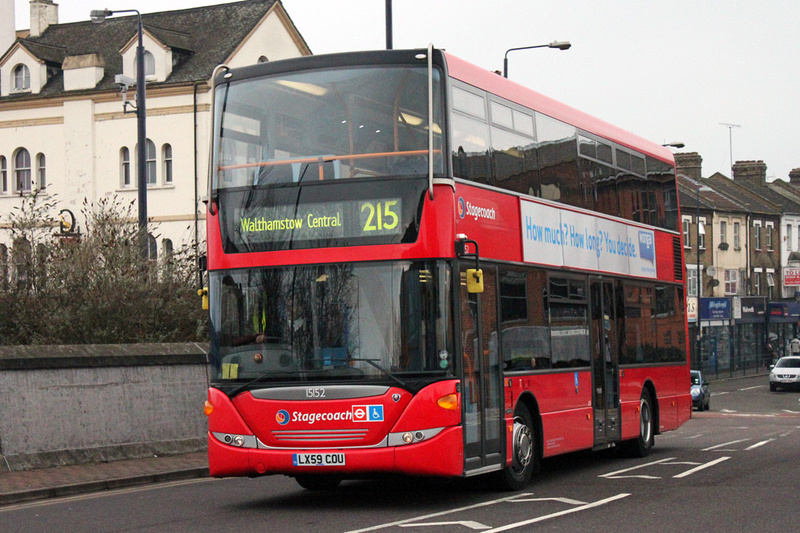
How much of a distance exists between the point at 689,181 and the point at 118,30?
38.1 m

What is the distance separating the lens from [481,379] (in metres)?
12.0

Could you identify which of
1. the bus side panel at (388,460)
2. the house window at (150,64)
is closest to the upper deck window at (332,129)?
the bus side panel at (388,460)

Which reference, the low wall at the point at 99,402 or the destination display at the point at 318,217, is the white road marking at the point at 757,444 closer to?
the low wall at the point at 99,402

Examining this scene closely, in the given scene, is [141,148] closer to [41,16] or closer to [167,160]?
[167,160]

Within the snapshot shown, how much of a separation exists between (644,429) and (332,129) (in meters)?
8.65

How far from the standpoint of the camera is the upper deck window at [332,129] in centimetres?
1145

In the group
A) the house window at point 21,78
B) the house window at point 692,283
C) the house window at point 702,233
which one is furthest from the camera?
the house window at point 702,233

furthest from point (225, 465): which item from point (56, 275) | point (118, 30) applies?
point (118, 30)

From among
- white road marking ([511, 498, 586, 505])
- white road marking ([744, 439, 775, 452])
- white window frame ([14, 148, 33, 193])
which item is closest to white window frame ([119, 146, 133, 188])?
white window frame ([14, 148, 33, 193])

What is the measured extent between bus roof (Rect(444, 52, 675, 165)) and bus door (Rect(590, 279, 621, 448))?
223 cm

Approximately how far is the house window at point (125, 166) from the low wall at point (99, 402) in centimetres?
2794

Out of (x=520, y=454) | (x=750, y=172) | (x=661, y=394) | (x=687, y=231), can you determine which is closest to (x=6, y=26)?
(x=687, y=231)

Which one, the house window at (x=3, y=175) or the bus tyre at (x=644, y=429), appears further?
the house window at (x=3, y=175)

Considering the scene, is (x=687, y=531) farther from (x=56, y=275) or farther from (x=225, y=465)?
(x=56, y=275)
